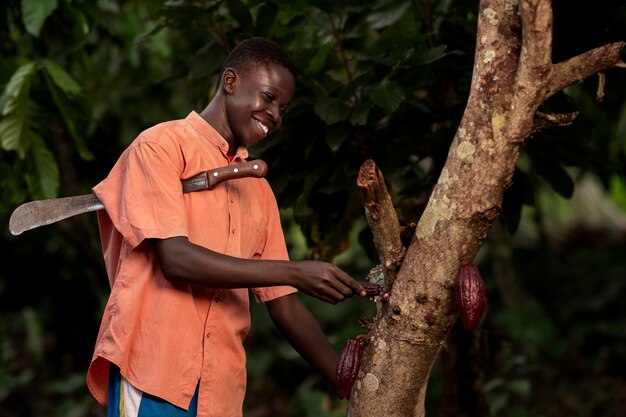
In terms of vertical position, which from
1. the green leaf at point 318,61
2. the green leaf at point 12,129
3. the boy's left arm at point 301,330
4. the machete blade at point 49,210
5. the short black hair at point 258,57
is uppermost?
the short black hair at point 258,57

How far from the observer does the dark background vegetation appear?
293cm

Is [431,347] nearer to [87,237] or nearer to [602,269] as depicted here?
[87,237]

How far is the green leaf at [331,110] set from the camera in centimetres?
279

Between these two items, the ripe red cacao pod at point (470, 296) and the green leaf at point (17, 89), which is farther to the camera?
the green leaf at point (17, 89)

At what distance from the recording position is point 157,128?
6.84ft

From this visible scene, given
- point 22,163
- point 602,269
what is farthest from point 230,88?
point 602,269

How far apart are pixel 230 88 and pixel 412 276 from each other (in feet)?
2.10

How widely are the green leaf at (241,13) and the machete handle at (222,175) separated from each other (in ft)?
3.63

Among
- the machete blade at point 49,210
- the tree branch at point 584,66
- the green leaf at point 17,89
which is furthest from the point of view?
the green leaf at point 17,89

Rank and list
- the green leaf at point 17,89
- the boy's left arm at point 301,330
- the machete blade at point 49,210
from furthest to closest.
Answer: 1. the green leaf at point 17,89
2. the boy's left arm at point 301,330
3. the machete blade at point 49,210

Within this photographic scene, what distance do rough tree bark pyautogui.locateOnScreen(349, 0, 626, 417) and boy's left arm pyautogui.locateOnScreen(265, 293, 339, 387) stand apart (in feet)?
0.88

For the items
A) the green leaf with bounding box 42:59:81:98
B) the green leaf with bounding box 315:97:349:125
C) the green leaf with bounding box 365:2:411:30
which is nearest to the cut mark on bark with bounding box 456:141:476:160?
the green leaf with bounding box 315:97:349:125

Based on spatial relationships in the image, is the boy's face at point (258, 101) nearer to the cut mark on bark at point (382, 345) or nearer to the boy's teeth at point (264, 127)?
the boy's teeth at point (264, 127)

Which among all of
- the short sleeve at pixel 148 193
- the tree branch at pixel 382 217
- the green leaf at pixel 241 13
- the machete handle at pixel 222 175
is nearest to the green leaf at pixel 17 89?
the green leaf at pixel 241 13
